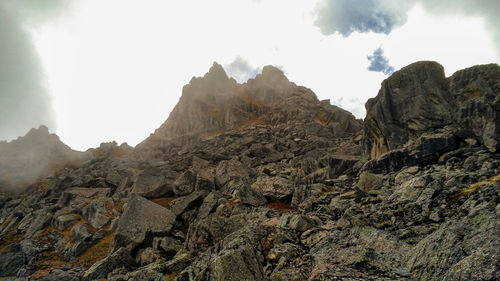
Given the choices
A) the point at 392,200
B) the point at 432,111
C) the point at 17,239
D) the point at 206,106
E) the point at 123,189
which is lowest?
the point at 17,239

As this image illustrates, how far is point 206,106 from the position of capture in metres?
126

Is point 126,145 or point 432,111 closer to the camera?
point 432,111

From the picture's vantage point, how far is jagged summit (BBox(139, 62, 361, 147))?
96.1 metres

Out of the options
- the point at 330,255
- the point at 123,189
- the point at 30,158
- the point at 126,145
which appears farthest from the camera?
the point at 126,145

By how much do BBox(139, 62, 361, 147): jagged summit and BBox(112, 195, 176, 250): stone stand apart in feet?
219

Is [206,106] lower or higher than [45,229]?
higher

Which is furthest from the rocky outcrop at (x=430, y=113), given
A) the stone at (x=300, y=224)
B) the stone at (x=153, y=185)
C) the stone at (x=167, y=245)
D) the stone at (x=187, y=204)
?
the stone at (x=153, y=185)

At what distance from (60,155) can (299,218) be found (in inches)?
5705

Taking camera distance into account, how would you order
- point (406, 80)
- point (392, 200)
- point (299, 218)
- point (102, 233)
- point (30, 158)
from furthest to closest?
point (30, 158) → point (102, 233) → point (406, 80) → point (299, 218) → point (392, 200)

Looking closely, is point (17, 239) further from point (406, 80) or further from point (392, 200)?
point (406, 80)

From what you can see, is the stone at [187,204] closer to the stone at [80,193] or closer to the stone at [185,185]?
the stone at [185,185]

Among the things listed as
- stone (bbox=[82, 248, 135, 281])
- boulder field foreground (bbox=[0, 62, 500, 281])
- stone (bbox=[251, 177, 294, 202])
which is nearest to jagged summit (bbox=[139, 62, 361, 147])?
boulder field foreground (bbox=[0, 62, 500, 281])

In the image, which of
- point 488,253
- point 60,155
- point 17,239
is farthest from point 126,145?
point 488,253

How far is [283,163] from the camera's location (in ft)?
184
